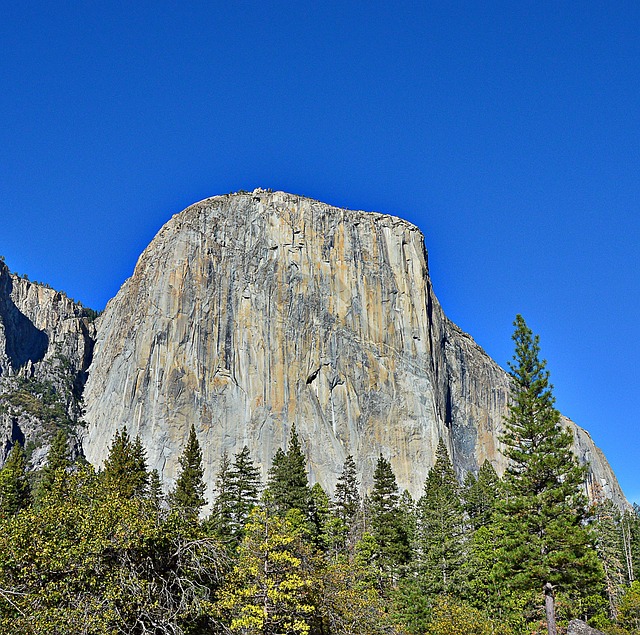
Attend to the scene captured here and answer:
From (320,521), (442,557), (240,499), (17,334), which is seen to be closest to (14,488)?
(240,499)

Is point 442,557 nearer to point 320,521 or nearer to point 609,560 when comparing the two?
point 320,521

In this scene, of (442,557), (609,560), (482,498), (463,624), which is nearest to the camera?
(463,624)

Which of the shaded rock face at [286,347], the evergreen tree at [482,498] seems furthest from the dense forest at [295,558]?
the shaded rock face at [286,347]

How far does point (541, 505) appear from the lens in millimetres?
28781

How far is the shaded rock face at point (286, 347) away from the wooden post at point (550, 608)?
73.5m

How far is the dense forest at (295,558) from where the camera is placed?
16875 millimetres

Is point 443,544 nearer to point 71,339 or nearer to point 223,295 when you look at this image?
point 223,295

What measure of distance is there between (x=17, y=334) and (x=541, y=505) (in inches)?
5521

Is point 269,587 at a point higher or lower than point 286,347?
lower

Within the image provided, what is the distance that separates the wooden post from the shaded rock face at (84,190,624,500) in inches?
2893

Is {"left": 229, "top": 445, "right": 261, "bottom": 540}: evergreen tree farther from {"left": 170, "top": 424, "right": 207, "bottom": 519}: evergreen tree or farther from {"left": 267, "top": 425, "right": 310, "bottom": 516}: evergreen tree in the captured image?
{"left": 170, "top": 424, "right": 207, "bottom": 519}: evergreen tree

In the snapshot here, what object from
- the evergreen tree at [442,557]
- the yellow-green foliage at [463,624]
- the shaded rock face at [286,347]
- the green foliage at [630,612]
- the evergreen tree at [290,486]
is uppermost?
the shaded rock face at [286,347]

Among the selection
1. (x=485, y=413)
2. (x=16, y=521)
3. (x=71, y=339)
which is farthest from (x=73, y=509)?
(x=71, y=339)

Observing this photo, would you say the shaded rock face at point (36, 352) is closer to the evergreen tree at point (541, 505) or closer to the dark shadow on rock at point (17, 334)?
the dark shadow on rock at point (17, 334)
